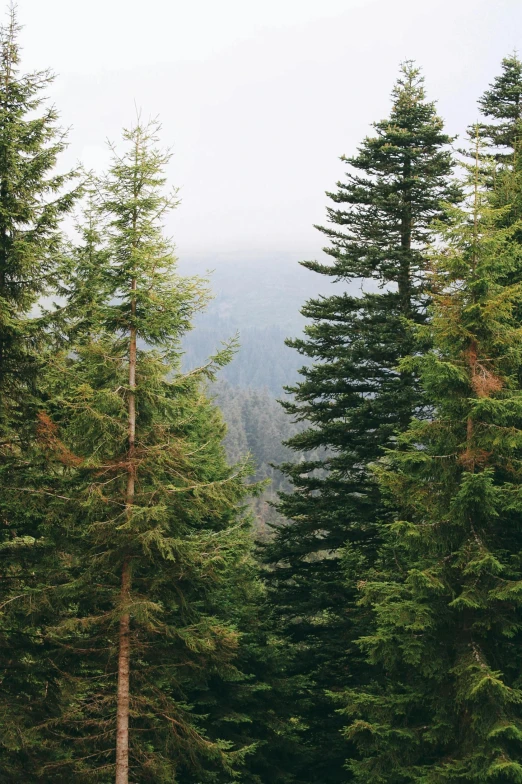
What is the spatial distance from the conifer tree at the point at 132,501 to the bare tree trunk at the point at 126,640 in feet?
0.07

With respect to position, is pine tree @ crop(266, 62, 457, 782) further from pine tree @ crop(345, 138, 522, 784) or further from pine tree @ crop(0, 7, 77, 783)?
pine tree @ crop(0, 7, 77, 783)

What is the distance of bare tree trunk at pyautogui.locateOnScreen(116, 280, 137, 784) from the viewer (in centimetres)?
948

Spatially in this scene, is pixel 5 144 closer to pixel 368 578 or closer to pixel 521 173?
pixel 521 173

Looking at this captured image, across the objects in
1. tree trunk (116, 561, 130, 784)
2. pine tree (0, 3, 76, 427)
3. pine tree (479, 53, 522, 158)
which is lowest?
tree trunk (116, 561, 130, 784)

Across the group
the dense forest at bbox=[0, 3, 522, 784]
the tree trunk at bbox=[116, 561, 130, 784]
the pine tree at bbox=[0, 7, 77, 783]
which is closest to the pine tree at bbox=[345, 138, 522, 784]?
the dense forest at bbox=[0, 3, 522, 784]

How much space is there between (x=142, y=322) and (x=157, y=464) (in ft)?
6.87

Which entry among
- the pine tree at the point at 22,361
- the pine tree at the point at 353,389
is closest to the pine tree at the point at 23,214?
the pine tree at the point at 22,361

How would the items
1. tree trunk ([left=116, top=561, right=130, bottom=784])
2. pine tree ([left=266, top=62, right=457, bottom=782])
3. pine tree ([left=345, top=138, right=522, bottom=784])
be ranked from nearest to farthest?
pine tree ([left=345, top=138, right=522, bottom=784]) < tree trunk ([left=116, top=561, right=130, bottom=784]) < pine tree ([left=266, top=62, right=457, bottom=782])

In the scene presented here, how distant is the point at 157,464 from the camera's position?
10148 mm

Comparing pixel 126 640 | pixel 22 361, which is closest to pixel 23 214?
pixel 22 361

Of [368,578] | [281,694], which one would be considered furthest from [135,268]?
[281,694]

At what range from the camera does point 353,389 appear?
16.5m

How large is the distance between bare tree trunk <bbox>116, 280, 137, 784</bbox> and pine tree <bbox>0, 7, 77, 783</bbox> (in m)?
1.27

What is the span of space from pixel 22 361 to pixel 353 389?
8.02 metres
